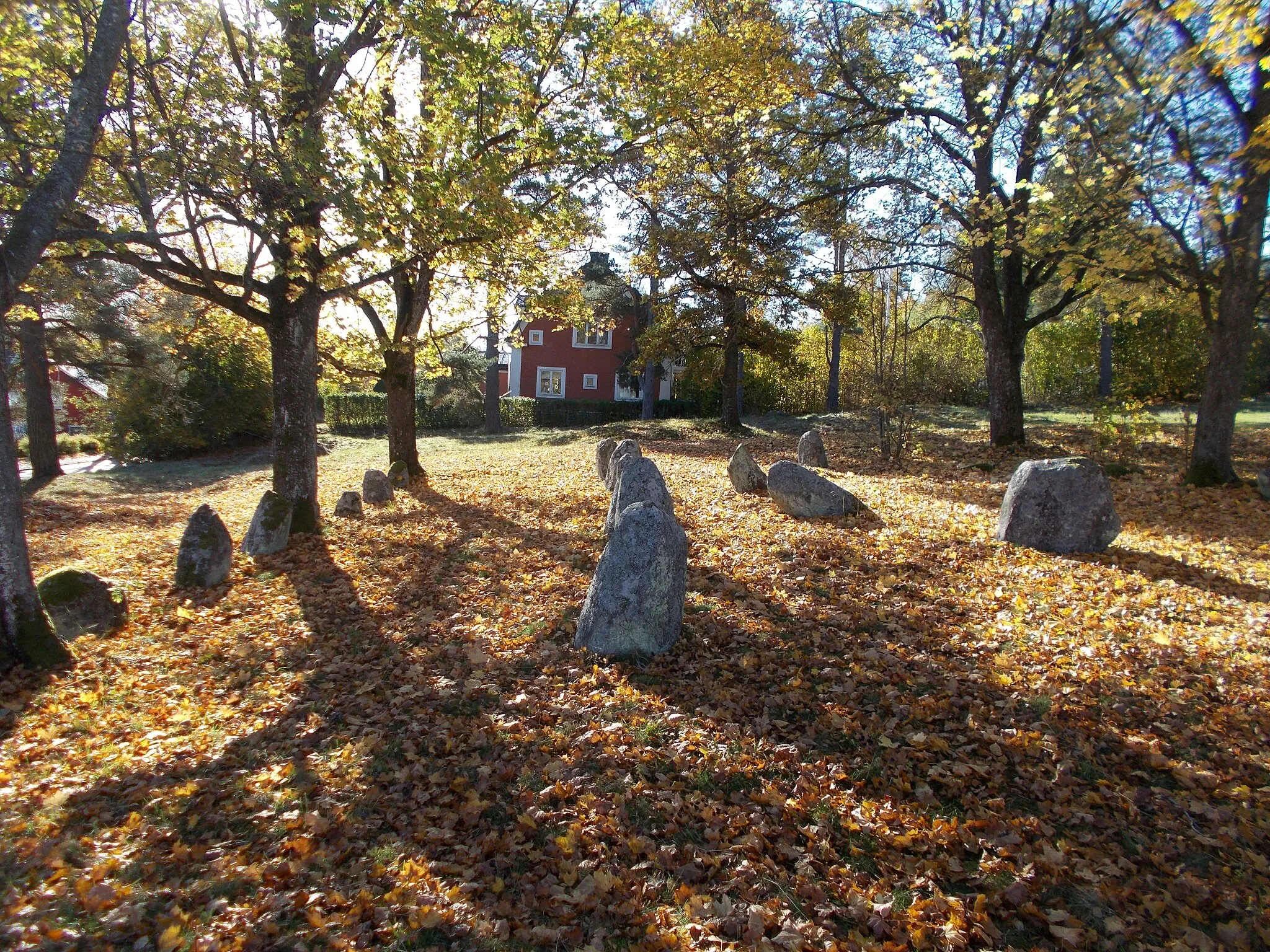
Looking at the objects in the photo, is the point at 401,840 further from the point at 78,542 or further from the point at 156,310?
the point at 156,310

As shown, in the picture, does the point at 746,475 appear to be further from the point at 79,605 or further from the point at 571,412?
the point at 571,412

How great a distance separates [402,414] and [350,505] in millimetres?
3866

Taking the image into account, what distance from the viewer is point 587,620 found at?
6422 mm

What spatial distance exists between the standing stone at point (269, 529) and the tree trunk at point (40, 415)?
13649 millimetres

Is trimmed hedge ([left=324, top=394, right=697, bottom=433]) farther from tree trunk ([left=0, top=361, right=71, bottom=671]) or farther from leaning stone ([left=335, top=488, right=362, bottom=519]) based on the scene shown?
tree trunk ([left=0, top=361, right=71, bottom=671])

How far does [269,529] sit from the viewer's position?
33.5 feet

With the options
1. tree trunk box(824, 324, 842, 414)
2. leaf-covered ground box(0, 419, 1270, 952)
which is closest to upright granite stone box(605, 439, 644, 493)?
leaf-covered ground box(0, 419, 1270, 952)

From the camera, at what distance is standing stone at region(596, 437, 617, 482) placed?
1473 cm

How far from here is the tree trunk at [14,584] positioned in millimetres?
5879

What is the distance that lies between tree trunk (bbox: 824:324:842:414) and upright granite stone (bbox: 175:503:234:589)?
26.9 meters

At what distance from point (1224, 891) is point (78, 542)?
15.4 meters

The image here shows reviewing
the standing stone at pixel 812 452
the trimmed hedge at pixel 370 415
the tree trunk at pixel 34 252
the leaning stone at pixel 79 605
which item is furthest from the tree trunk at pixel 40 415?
the standing stone at pixel 812 452

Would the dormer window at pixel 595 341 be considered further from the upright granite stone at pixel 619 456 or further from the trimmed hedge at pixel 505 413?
the upright granite stone at pixel 619 456

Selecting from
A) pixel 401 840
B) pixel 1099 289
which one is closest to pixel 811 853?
pixel 401 840
